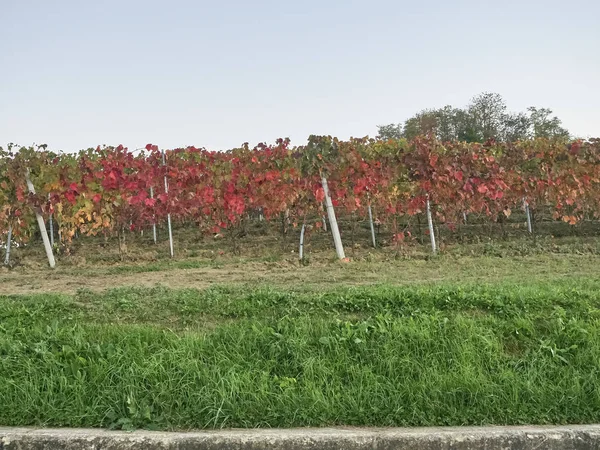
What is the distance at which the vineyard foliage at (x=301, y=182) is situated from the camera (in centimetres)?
924

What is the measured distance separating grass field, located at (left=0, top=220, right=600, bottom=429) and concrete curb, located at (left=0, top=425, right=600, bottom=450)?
0.17 m

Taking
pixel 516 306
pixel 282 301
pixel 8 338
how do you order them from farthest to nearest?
pixel 282 301 → pixel 516 306 → pixel 8 338

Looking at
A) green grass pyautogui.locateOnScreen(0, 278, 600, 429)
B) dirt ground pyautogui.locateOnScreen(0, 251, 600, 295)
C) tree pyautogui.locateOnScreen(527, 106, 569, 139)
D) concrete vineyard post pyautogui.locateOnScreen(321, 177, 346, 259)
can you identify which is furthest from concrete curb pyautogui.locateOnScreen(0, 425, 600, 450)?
tree pyautogui.locateOnScreen(527, 106, 569, 139)

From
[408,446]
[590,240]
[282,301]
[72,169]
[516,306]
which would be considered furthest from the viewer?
[590,240]

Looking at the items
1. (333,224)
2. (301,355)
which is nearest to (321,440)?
(301,355)

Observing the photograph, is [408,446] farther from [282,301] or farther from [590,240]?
[590,240]

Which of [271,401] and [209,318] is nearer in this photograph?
[271,401]

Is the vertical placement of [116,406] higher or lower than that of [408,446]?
higher

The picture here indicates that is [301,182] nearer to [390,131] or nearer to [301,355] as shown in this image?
[301,355]

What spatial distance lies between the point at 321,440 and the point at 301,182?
742 cm

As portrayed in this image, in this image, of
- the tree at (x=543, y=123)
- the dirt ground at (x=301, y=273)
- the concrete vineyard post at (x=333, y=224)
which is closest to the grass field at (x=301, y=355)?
the dirt ground at (x=301, y=273)

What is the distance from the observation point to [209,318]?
4.73 meters

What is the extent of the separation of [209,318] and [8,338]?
64.9 inches

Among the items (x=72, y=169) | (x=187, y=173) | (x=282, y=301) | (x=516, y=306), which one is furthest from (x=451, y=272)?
(x=72, y=169)
